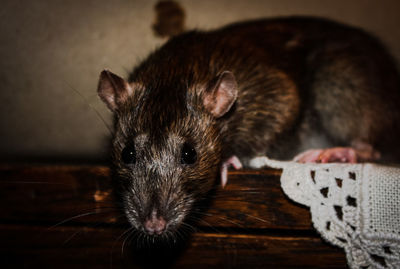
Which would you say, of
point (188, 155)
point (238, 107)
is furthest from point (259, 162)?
point (188, 155)

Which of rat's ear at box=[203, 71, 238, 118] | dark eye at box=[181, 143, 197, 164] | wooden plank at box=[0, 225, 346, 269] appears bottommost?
wooden plank at box=[0, 225, 346, 269]

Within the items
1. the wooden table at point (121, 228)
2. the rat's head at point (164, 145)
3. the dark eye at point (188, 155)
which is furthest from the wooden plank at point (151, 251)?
the dark eye at point (188, 155)

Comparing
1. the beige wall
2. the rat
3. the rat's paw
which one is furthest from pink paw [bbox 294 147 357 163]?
the beige wall

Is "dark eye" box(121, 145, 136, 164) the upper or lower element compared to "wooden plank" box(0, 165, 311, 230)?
upper

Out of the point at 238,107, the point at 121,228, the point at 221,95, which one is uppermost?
the point at 221,95

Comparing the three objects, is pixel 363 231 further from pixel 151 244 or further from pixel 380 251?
pixel 151 244

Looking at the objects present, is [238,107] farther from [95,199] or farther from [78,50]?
[78,50]

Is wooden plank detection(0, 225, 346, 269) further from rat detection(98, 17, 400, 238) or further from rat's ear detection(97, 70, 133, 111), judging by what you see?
rat's ear detection(97, 70, 133, 111)
